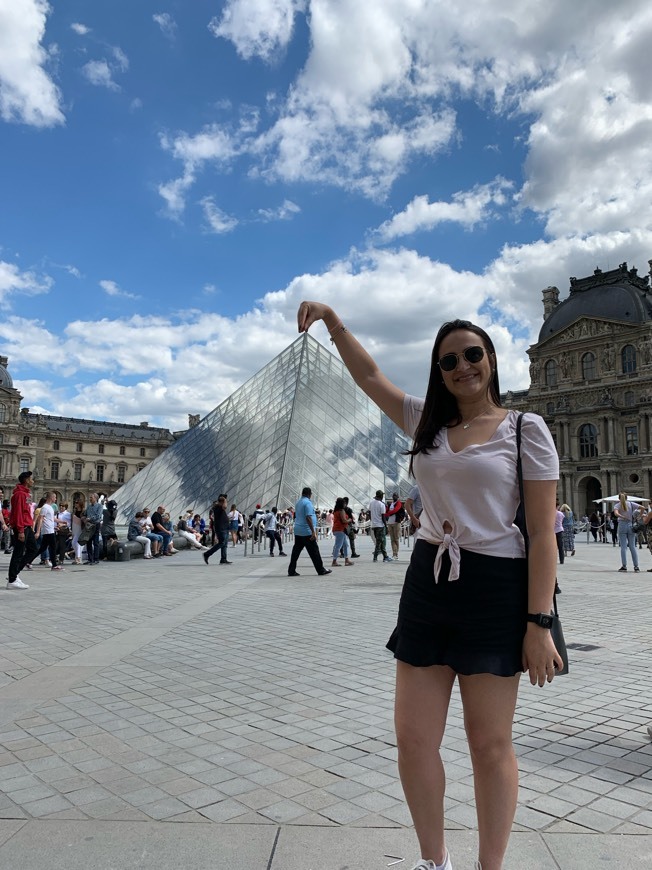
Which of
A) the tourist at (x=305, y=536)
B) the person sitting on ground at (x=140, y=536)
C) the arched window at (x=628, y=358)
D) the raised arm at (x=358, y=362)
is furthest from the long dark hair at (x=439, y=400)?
the arched window at (x=628, y=358)

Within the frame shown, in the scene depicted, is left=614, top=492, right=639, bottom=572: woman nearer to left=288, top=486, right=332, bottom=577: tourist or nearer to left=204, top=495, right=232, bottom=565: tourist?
left=288, top=486, right=332, bottom=577: tourist

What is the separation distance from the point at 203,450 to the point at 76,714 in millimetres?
29760

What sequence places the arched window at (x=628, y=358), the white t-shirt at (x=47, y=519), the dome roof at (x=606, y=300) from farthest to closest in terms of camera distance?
the dome roof at (x=606, y=300)
the arched window at (x=628, y=358)
the white t-shirt at (x=47, y=519)

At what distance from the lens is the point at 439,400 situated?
2137 millimetres

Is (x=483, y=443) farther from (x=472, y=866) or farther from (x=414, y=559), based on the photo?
(x=472, y=866)

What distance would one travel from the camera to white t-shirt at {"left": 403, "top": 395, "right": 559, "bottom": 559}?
1832 mm

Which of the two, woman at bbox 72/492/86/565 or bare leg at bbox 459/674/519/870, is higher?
woman at bbox 72/492/86/565

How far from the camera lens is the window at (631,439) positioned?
2030 inches

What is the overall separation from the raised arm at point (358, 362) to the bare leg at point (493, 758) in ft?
2.95

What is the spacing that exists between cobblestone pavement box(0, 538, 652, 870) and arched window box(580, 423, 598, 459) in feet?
164

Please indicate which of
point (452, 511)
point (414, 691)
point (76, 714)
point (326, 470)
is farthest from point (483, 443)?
point (326, 470)

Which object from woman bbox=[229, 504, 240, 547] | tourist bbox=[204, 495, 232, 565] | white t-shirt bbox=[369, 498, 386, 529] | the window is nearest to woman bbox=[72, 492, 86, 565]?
tourist bbox=[204, 495, 232, 565]

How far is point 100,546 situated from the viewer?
626 inches

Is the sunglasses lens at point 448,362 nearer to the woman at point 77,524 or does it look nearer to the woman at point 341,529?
the woman at point 341,529
